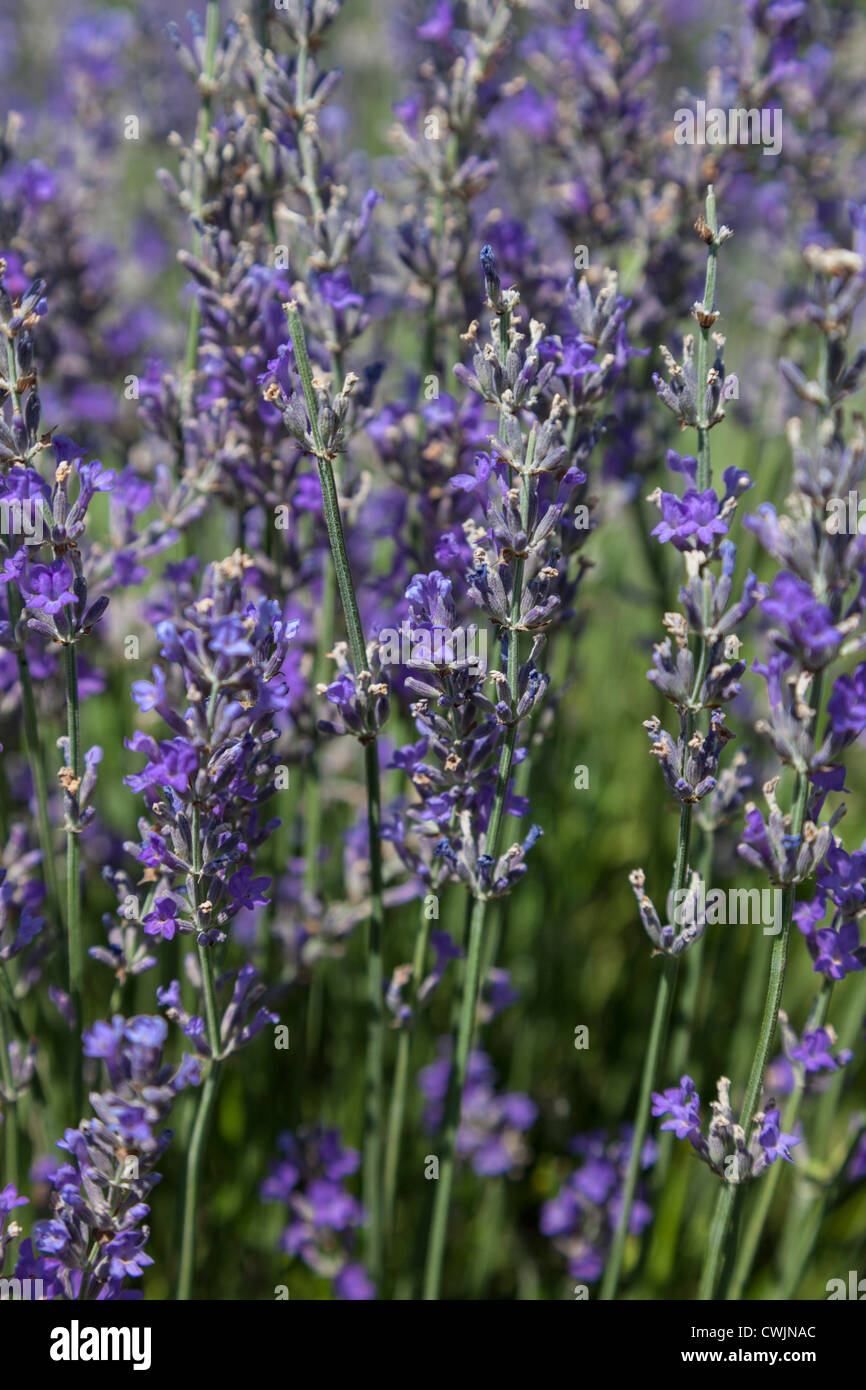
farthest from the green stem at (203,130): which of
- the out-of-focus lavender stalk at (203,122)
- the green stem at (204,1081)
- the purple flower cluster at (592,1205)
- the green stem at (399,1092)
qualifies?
the purple flower cluster at (592,1205)

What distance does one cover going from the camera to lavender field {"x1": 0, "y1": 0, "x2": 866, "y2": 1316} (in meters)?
1.66

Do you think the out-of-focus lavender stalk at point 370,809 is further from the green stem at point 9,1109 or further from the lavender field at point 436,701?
the green stem at point 9,1109

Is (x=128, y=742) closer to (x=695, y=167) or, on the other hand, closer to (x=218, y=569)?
(x=218, y=569)

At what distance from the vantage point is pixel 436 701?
2270mm

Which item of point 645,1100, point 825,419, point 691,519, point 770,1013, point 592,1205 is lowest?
point 592,1205

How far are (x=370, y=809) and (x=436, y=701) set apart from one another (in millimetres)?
413

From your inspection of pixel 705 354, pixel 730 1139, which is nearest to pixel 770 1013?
pixel 730 1139

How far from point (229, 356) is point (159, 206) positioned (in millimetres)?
2569

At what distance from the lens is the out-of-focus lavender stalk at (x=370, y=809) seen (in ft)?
5.41

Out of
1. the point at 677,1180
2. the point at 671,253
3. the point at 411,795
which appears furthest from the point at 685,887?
the point at 671,253

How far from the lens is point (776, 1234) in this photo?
9.32 feet

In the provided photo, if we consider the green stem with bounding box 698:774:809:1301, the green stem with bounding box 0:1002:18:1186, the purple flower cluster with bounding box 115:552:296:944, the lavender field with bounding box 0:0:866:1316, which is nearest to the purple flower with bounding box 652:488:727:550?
the lavender field with bounding box 0:0:866:1316

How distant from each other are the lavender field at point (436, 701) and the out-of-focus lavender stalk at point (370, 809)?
1cm

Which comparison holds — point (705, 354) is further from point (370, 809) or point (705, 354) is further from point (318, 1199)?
point (318, 1199)
